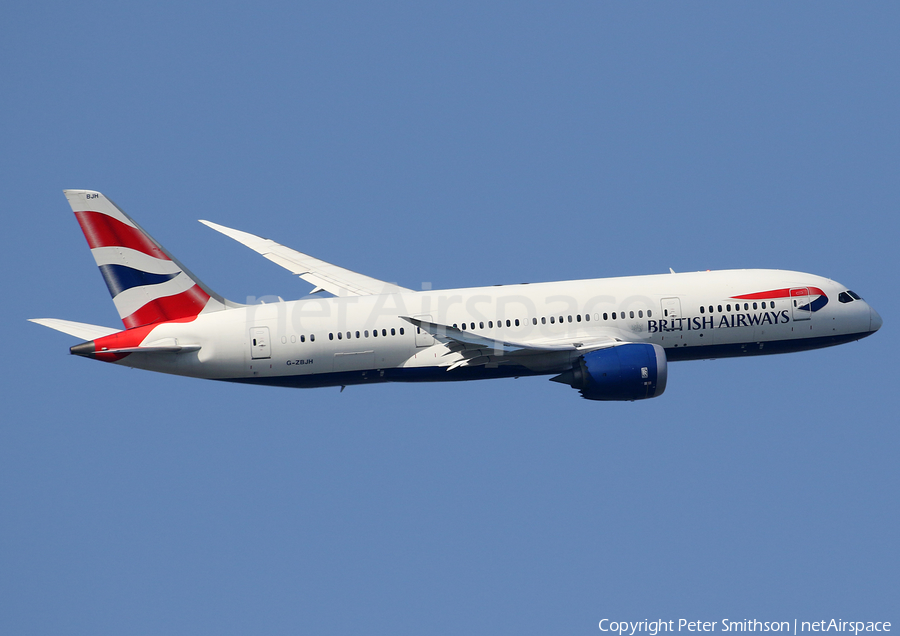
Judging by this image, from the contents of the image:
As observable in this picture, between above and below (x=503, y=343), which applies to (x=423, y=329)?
above

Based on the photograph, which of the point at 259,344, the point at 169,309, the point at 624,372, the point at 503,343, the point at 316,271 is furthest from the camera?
the point at 316,271

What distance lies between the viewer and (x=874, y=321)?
47.2 meters

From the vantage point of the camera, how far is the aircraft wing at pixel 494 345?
41.2m

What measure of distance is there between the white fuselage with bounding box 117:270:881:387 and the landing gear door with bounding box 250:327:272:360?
1.4 inches

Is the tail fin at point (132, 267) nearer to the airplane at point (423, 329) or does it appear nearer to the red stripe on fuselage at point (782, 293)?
the airplane at point (423, 329)

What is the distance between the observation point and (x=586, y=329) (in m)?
44.4

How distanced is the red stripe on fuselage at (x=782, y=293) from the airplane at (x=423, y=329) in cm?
5

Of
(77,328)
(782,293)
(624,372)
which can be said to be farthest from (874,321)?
(77,328)

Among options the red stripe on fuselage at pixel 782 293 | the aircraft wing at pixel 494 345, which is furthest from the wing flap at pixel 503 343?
the red stripe on fuselage at pixel 782 293

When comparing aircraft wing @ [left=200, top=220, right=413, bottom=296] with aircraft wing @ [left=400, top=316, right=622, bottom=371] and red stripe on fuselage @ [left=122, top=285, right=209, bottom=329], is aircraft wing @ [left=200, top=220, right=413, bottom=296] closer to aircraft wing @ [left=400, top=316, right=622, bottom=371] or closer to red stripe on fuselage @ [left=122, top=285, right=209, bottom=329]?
aircraft wing @ [left=400, top=316, right=622, bottom=371]

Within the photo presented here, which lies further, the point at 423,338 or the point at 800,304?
the point at 800,304

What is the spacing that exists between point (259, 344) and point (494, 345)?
8.50 meters

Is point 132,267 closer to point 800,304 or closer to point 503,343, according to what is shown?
point 503,343

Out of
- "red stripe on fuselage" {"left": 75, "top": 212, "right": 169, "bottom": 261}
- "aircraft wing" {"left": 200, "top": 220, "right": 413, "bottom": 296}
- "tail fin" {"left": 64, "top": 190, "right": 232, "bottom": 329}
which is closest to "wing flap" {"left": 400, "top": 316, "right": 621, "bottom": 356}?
"aircraft wing" {"left": 200, "top": 220, "right": 413, "bottom": 296}
